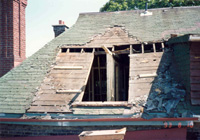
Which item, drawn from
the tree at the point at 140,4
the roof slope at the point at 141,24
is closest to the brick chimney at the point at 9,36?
the roof slope at the point at 141,24

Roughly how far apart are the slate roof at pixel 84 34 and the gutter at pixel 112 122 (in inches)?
14.3

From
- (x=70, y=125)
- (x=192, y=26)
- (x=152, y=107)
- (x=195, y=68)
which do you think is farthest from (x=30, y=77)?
(x=192, y=26)

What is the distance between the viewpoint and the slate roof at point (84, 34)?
669cm

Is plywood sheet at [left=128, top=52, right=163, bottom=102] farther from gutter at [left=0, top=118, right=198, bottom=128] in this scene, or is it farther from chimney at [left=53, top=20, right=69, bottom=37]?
chimney at [left=53, top=20, right=69, bottom=37]

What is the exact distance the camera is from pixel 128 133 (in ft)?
18.6

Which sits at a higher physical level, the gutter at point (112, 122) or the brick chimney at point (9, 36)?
the brick chimney at point (9, 36)

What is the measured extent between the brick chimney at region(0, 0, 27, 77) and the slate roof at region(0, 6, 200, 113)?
1314 millimetres

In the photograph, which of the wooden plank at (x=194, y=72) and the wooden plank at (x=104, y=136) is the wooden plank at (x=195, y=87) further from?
the wooden plank at (x=104, y=136)

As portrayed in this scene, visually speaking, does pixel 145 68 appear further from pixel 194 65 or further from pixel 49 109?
pixel 49 109

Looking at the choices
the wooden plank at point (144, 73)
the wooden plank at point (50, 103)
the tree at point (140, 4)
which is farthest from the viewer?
the tree at point (140, 4)

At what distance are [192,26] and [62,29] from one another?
260 inches

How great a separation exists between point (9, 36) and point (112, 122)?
6252mm

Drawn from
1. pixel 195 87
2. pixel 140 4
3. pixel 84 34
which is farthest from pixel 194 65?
pixel 140 4

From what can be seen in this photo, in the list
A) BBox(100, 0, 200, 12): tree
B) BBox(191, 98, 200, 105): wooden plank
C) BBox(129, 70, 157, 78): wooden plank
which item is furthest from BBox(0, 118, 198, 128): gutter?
BBox(100, 0, 200, 12): tree
